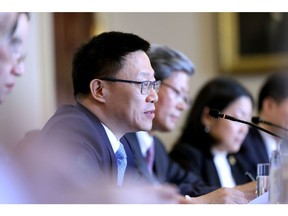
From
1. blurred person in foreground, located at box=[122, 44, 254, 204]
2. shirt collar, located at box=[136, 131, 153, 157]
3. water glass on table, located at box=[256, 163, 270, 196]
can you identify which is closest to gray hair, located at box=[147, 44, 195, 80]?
blurred person in foreground, located at box=[122, 44, 254, 204]

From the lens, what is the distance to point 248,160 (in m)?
2.00

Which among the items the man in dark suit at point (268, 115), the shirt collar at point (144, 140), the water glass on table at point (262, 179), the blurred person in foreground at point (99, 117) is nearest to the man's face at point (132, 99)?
the blurred person in foreground at point (99, 117)

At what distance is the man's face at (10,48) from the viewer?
1321 millimetres

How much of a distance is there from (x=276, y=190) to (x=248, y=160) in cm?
96

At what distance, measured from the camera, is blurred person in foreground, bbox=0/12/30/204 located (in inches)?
42.3

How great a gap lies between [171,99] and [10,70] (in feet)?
1.94

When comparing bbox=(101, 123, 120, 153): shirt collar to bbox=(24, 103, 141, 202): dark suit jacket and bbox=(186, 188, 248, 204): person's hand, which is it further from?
bbox=(186, 188, 248, 204): person's hand

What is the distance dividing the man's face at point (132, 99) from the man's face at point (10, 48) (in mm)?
339

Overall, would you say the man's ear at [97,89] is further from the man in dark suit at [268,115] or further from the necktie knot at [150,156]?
the man in dark suit at [268,115]

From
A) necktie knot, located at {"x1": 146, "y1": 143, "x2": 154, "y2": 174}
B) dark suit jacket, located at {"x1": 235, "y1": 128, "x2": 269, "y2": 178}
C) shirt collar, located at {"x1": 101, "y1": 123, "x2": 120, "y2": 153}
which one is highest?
shirt collar, located at {"x1": 101, "y1": 123, "x2": 120, "y2": 153}

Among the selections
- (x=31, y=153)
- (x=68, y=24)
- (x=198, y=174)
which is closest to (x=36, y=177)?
(x=31, y=153)

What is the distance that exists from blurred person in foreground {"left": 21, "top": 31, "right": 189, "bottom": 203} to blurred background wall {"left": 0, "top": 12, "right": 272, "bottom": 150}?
1.08 meters

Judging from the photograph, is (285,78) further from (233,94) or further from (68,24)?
(68,24)
